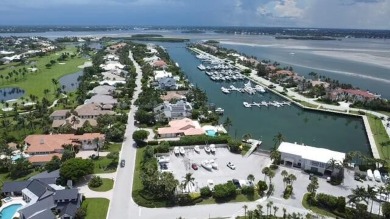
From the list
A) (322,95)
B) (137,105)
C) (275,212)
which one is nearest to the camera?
(275,212)

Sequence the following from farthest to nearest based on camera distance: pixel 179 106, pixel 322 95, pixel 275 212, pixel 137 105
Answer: pixel 322 95, pixel 137 105, pixel 179 106, pixel 275 212

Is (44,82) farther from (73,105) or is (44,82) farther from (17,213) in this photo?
(17,213)

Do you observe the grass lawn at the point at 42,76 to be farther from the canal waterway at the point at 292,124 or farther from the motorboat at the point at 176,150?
the canal waterway at the point at 292,124

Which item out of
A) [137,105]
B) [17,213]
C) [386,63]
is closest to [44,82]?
[137,105]

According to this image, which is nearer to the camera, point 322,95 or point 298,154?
point 298,154

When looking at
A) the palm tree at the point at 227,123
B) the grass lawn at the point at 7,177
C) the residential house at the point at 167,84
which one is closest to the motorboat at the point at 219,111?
the palm tree at the point at 227,123

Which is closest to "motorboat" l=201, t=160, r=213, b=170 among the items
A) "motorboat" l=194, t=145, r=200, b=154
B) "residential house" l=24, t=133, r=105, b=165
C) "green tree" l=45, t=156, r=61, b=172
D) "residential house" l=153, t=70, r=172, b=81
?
"motorboat" l=194, t=145, r=200, b=154

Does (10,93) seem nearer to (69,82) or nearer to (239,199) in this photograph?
(69,82)

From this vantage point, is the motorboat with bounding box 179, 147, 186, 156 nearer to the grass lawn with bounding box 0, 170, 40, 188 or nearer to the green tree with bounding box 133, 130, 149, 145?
the green tree with bounding box 133, 130, 149, 145
